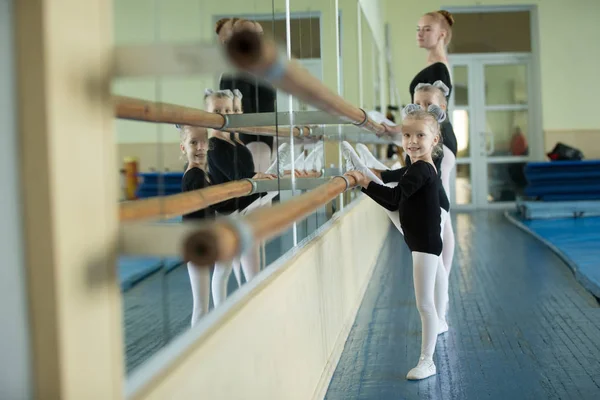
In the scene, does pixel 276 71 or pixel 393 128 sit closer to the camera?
pixel 276 71

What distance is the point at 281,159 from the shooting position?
2.77 m

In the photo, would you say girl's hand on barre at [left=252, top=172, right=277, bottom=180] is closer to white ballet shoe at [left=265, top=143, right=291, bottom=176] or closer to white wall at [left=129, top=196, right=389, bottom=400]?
white ballet shoe at [left=265, top=143, right=291, bottom=176]

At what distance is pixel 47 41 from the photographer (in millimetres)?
879

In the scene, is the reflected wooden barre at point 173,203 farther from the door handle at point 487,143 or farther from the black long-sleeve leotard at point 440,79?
the door handle at point 487,143

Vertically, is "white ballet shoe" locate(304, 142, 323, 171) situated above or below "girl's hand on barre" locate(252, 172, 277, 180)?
above

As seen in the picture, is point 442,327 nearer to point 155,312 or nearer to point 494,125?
point 155,312

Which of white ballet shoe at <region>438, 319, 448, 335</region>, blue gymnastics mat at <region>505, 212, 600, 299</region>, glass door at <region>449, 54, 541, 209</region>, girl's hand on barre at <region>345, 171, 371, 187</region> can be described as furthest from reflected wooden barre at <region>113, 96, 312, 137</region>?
glass door at <region>449, 54, 541, 209</region>

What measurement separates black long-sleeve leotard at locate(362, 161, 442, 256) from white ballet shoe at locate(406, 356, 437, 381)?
0.41 meters

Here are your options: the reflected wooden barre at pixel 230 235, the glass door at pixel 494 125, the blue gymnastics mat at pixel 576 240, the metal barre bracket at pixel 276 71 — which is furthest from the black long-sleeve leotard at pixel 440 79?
the glass door at pixel 494 125

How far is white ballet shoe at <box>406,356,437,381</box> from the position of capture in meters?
2.74

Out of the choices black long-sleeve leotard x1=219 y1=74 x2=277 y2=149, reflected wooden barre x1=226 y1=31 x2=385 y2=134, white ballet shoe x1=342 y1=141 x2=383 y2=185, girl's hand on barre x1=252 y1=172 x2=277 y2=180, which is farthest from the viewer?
white ballet shoe x1=342 y1=141 x2=383 y2=185

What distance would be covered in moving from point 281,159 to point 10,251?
6.22 ft

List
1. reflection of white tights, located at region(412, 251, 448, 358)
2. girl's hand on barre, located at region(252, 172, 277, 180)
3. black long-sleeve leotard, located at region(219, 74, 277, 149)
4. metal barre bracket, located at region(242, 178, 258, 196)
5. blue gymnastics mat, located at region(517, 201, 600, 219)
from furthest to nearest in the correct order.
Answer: blue gymnastics mat, located at region(517, 201, 600, 219)
reflection of white tights, located at region(412, 251, 448, 358)
girl's hand on barre, located at region(252, 172, 277, 180)
metal barre bracket, located at region(242, 178, 258, 196)
black long-sleeve leotard, located at region(219, 74, 277, 149)

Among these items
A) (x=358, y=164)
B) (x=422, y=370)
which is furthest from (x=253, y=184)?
(x=422, y=370)
